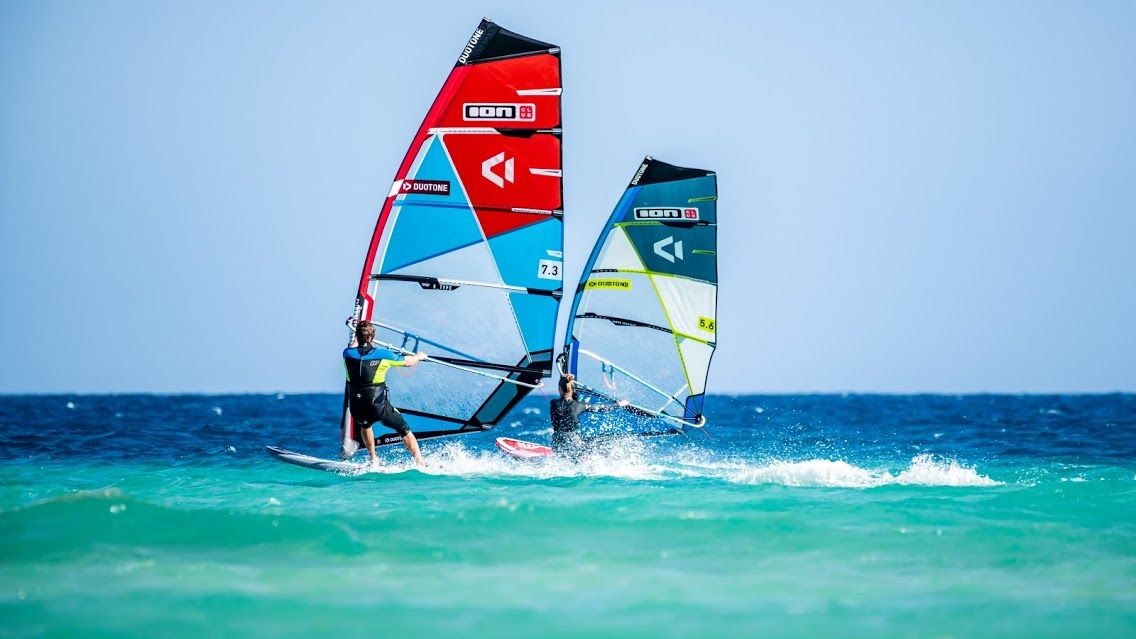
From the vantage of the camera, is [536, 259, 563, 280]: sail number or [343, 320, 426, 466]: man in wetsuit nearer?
[343, 320, 426, 466]: man in wetsuit

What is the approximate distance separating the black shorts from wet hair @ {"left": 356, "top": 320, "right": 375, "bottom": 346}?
0.55 m

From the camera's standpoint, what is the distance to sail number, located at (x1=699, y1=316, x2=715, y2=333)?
15938 mm

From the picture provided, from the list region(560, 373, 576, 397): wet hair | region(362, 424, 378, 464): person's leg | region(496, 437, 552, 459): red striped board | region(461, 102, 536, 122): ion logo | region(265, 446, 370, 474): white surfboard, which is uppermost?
region(461, 102, 536, 122): ion logo

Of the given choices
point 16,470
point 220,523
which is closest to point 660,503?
point 220,523

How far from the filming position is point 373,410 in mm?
13016

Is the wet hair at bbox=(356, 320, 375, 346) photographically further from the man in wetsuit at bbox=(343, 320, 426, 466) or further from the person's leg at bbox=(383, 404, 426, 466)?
the person's leg at bbox=(383, 404, 426, 466)

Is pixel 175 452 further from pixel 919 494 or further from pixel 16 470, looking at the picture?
pixel 919 494

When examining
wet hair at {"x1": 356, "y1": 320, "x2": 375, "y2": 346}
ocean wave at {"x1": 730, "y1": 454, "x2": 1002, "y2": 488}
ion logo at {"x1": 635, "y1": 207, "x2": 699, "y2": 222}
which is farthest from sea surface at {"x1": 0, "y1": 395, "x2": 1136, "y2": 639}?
ion logo at {"x1": 635, "y1": 207, "x2": 699, "y2": 222}

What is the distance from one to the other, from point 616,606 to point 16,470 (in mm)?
10587

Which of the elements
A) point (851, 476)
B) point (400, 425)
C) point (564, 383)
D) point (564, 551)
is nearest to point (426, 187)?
point (400, 425)

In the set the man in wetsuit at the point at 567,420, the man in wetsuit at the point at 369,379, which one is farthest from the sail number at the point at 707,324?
the man in wetsuit at the point at 369,379

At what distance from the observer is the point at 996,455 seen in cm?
1983

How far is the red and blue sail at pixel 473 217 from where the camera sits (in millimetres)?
13469

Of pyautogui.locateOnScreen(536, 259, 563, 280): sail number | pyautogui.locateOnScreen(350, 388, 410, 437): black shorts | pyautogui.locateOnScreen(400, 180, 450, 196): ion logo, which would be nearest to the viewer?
pyautogui.locateOnScreen(350, 388, 410, 437): black shorts
